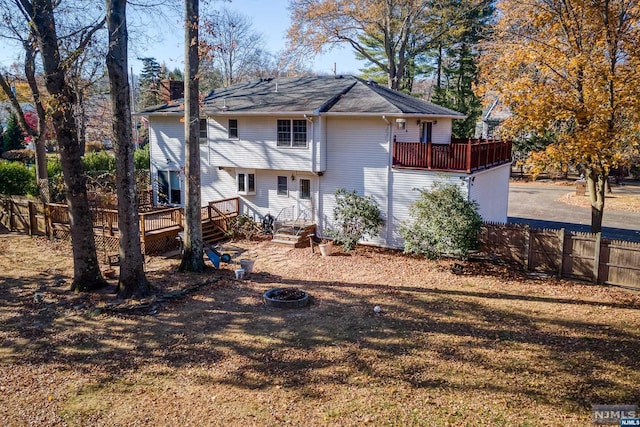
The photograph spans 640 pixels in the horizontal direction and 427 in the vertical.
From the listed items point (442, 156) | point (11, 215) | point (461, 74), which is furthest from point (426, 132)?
point (461, 74)

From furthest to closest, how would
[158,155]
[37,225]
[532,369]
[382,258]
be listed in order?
[158,155], [37,225], [382,258], [532,369]

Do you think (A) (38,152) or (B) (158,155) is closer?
(A) (38,152)

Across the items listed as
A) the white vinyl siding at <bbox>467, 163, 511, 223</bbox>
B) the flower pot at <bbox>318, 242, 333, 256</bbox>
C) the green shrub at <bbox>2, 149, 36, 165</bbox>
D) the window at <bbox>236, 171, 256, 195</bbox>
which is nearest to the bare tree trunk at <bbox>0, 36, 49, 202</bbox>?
the window at <bbox>236, 171, 256, 195</bbox>

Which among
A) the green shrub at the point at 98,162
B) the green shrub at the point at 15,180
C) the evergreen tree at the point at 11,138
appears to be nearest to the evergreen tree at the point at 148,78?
the evergreen tree at the point at 11,138

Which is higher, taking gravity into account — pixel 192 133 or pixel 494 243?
pixel 192 133

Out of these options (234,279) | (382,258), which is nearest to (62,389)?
(234,279)

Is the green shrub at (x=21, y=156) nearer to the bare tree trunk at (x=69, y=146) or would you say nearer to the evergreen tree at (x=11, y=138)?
the evergreen tree at (x=11, y=138)

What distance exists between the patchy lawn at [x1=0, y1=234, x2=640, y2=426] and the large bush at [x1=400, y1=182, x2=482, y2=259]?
3.90ft

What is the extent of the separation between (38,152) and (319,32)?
20.8 meters

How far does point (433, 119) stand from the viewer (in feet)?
70.7

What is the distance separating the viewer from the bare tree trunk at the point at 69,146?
12688mm

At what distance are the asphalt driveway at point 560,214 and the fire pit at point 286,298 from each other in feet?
53.2

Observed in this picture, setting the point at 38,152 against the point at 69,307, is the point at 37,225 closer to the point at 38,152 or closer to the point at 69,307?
the point at 38,152

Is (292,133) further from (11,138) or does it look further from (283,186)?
(11,138)
